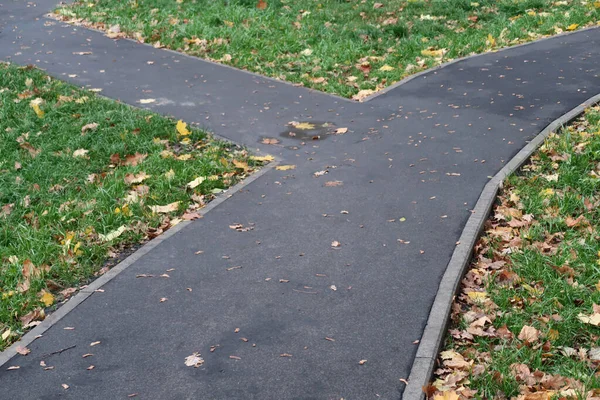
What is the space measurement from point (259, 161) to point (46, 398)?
12.7 feet

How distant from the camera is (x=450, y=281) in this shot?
518cm

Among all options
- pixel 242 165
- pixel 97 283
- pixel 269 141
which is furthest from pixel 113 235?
pixel 269 141

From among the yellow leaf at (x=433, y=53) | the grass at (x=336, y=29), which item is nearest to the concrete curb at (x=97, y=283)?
the grass at (x=336, y=29)

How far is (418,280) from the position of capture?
527 cm

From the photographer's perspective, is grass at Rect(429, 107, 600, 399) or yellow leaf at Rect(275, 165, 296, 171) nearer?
grass at Rect(429, 107, 600, 399)

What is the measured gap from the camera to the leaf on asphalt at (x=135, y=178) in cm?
705

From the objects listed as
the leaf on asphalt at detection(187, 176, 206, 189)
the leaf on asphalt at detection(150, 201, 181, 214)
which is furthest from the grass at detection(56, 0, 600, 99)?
the leaf on asphalt at detection(150, 201, 181, 214)

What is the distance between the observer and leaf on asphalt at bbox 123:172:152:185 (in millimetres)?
7055

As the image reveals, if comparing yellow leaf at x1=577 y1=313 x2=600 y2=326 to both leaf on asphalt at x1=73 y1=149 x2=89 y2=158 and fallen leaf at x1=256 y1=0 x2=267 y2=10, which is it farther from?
fallen leaf at x1=256 y1=0 x2=267 y2=10

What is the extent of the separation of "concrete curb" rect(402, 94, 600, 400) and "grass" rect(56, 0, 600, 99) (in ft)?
9.80

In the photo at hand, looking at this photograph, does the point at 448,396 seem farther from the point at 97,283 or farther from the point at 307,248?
the point at 97,283

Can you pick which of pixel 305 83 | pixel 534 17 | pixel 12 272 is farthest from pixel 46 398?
pixel 534 17

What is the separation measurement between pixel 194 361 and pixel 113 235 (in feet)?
6.44

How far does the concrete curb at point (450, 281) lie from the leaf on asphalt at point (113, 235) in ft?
8.60
